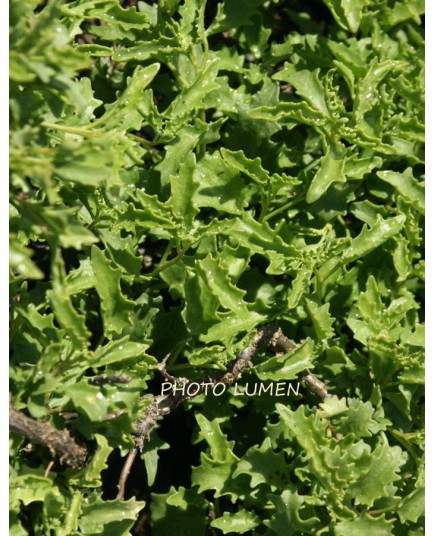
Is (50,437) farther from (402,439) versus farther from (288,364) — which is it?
(402,439)

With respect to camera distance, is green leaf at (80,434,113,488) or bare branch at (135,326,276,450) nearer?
green leaf at (80,434,113,488)

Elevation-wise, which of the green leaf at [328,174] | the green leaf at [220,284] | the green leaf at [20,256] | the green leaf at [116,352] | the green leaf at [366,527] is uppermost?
the green leaf at [20,256]

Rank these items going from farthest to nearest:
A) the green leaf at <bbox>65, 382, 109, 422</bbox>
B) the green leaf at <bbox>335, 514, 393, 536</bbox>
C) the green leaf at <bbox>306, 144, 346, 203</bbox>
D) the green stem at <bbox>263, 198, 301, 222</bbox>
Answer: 1. the green stem at <bbox>263, 198, 301, 222</bbox>
2. the green leaf at <bbox>306, 144, 346, 203</bbox>
3. the green leaf at <bbox>335, 514, 393, 536</bbox>
4. the green leaf at <bbox>65, 382, 109, 422</bbox>

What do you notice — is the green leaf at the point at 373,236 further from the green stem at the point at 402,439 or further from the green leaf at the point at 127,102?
the green leaf at the point at 127,102

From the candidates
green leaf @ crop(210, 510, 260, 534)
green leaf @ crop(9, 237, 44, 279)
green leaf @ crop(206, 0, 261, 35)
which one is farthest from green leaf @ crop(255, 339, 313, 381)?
green leaf @ crop(206, 0, 261, 35)

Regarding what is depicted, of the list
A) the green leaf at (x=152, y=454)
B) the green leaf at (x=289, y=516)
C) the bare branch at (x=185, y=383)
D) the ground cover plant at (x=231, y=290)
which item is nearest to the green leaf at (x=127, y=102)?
the ground cover plant at (x=231, y=290)

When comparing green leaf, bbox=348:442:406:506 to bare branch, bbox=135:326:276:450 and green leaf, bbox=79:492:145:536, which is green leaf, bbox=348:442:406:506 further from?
green leaf, bbox=79:492:145:536

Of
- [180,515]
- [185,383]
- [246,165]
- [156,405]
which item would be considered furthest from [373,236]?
[180,515]

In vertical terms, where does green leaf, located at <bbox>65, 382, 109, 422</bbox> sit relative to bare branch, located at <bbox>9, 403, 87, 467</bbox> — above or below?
above

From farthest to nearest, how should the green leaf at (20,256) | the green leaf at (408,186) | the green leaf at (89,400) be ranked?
the green leaf at (408,186), the green leaf at (89,400), the green leaf at (20,256)
